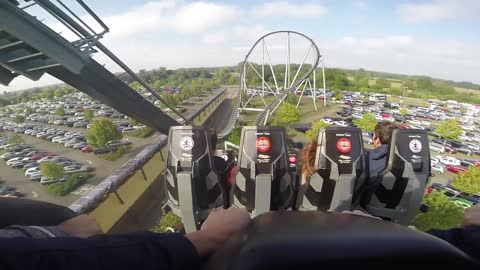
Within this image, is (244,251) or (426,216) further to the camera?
(426,216)

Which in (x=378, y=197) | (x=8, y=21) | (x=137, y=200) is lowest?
(x=137, y=200)

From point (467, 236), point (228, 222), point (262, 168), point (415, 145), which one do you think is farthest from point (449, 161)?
point (228, 222)

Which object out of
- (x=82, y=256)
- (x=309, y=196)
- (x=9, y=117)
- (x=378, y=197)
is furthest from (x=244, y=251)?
(x=9, y=117)

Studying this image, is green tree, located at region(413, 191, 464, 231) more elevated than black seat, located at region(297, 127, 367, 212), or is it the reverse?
black seat, located at region(297, 127, 367, 212)

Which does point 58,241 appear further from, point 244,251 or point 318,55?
point 318,55

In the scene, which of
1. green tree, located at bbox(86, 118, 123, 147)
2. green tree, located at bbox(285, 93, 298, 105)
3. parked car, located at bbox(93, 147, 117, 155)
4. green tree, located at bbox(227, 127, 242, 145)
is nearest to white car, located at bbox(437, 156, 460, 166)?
green tree, located at bbox(227, 127, 242, 145)

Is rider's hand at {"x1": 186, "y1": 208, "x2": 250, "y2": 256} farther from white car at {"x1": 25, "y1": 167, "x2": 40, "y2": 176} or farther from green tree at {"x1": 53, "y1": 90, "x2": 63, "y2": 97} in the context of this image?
green tree at {"x1": 53, "y1": 90, "x2": 63, "y2": 97}

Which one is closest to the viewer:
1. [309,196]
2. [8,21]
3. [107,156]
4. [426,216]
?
[309,196]
